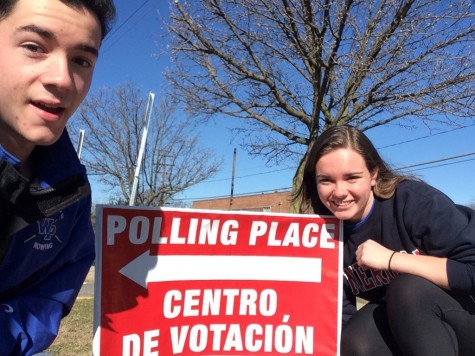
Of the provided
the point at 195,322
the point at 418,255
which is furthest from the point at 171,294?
the point at 418,255

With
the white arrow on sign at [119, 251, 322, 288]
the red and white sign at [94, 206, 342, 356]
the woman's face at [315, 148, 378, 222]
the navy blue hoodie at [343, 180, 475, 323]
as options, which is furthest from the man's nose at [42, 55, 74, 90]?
the navy blue hoodie at [343, 180, 475, 323]

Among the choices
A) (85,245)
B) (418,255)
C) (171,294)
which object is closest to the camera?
(85,245)

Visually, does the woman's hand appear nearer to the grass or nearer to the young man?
the young man

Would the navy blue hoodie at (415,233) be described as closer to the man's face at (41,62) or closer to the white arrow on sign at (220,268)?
the white arrow on sign at (220,268)

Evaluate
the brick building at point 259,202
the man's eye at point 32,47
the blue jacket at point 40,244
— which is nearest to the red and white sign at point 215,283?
the blue jacket at point 40,244

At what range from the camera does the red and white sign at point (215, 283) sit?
Result: 229 centimetres

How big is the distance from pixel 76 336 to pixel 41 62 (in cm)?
409

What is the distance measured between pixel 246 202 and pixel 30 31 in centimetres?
4236

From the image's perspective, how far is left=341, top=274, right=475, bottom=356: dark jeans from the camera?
1985mm

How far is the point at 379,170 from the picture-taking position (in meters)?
2.49

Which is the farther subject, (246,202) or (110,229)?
(246,202)

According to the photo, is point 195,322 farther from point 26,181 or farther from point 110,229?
point 26,181

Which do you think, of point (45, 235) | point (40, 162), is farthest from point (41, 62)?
point (45, 235)

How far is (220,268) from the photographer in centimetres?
250
